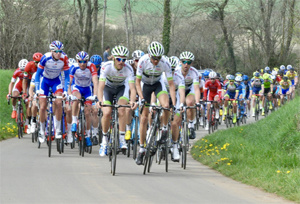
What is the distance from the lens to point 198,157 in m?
15.6

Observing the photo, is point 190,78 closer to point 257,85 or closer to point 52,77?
point 52,77

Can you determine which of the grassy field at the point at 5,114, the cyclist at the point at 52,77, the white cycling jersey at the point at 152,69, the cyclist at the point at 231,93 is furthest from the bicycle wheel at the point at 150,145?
the cyclist at the point at 231,93

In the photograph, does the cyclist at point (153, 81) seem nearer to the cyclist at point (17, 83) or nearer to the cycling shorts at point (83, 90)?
the cycling shorts at point (83, 90)

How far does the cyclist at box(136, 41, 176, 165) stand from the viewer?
12.0 metres

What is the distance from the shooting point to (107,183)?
1027 cm

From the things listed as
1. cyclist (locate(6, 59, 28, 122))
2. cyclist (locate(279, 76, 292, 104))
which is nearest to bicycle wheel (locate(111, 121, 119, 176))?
cyclist (locate(6, 59, 28, 122))

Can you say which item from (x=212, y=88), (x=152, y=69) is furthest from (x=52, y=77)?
(x=212, y=88)

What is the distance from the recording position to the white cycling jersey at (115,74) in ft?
42.2

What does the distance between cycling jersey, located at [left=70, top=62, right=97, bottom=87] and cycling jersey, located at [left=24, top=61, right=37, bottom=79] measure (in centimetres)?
322

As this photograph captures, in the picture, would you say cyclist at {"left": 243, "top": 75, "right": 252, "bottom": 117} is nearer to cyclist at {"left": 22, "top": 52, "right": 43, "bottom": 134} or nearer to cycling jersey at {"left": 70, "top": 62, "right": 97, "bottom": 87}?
cyclist at {"left": 22, "top": 52, "right": 43, "bottom": 134}

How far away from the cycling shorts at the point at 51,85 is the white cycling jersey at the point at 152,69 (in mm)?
3396

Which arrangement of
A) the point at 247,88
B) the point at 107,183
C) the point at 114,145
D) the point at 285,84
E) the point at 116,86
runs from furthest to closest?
the point at 285,84 → the point at 247,88 → the point at 116,86 → the point at 114,145 → the point at 107,183

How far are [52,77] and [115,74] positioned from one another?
9.20ft

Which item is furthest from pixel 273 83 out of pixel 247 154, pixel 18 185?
pixel 18 185
